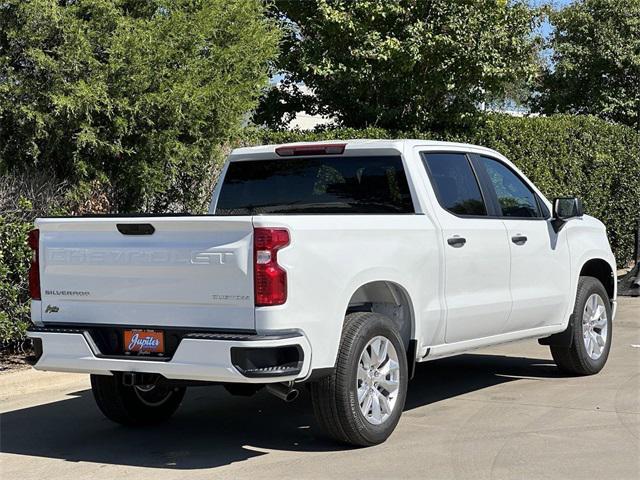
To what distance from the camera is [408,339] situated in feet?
22.6

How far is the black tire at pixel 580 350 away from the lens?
8.67 m

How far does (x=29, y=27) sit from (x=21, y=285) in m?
2.48

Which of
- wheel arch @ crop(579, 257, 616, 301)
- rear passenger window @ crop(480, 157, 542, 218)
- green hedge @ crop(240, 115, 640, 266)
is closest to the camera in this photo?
rear passenger window @ crop(480, 157, 542, 218)

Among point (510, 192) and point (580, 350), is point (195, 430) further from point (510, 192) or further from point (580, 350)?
point (580, 350)

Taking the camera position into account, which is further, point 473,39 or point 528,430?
point 473,39

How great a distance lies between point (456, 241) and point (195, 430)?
91.1 inches

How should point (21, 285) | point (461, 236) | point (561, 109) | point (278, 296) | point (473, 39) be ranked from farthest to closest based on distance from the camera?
point (561, 109), point (473, 39), point (21, 285), point (461, 236), point (278, 296)

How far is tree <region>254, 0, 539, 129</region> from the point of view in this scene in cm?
1448

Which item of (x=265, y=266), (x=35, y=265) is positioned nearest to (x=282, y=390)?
(x=265, y=266)

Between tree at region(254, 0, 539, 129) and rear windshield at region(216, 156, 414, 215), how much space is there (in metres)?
7.08

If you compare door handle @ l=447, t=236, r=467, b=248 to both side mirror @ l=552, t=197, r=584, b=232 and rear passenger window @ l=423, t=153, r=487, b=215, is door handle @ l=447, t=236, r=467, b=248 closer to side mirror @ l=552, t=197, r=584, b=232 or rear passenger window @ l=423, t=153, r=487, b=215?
rear passenger window @ l=423, t=153, r=487, b=215

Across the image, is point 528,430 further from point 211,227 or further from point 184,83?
point 184,83

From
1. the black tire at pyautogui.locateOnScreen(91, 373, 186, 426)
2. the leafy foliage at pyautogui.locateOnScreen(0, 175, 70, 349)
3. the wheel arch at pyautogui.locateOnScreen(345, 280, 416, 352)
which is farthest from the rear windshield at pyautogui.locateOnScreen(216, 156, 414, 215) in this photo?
the leafy foliage at pyautogui.locateOnScreen(0, 175, 70, 349)

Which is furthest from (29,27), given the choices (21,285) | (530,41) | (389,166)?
(530,41)
